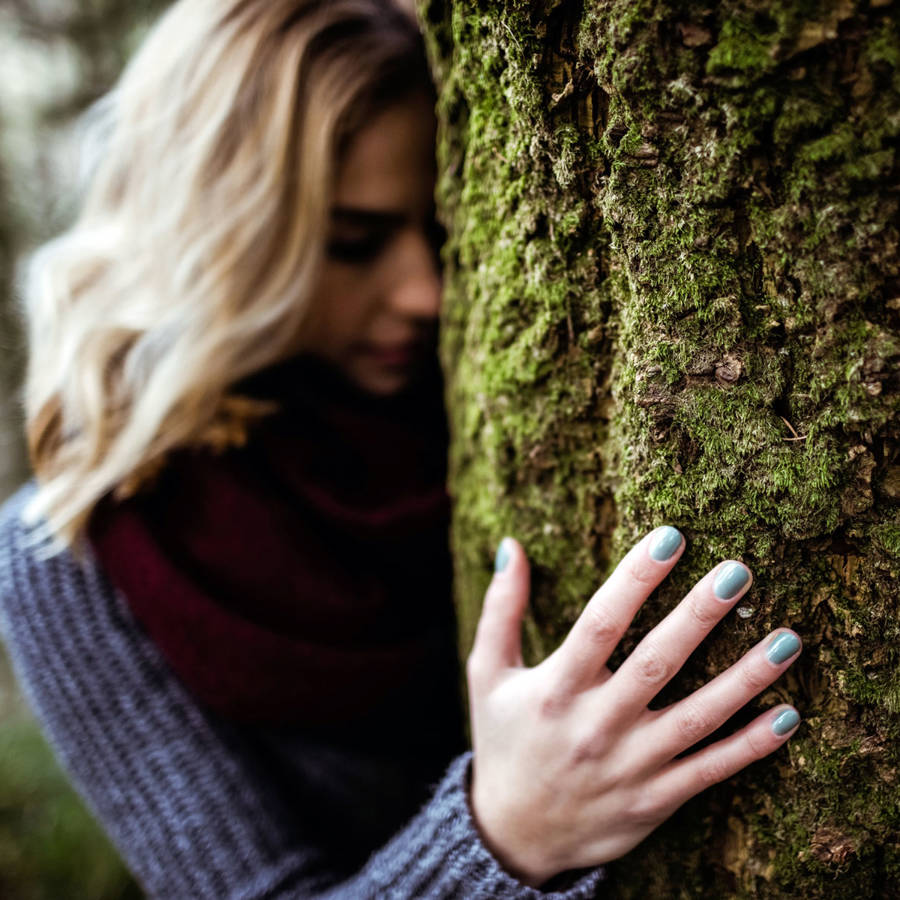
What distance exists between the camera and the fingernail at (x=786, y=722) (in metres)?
0.82

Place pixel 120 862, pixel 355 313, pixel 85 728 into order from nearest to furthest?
pixel 85 728, pixel 355 313, pixel 120 862

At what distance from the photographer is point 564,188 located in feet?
2.82

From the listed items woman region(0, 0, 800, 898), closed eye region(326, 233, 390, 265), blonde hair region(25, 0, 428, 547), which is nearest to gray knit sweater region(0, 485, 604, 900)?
woman region(0, 0, 800, 898)

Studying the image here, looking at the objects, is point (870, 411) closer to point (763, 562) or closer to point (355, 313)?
point (763, 562)

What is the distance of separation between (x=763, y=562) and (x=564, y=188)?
1.75 ft

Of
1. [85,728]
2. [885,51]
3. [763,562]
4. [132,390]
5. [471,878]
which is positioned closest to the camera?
[885,51]

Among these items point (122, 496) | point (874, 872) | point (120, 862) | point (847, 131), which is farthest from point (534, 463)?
point (120, 862)

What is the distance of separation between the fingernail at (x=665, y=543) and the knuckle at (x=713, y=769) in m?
0.28

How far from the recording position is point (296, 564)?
4.93 feet

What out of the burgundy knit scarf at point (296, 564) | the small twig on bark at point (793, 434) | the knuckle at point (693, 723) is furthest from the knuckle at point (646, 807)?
the burgundy knit scarf at point (296, 564)

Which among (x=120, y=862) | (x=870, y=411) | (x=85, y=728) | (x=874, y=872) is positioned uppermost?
(x=870, y=411)

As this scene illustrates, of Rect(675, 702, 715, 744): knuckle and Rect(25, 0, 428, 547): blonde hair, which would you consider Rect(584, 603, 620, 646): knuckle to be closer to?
Rect(675, 702, 715, 744): knuckle

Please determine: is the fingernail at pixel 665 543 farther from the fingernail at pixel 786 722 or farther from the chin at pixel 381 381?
the chin at pixel 381 381

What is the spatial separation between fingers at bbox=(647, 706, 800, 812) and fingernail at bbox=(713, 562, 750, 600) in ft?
0.59
